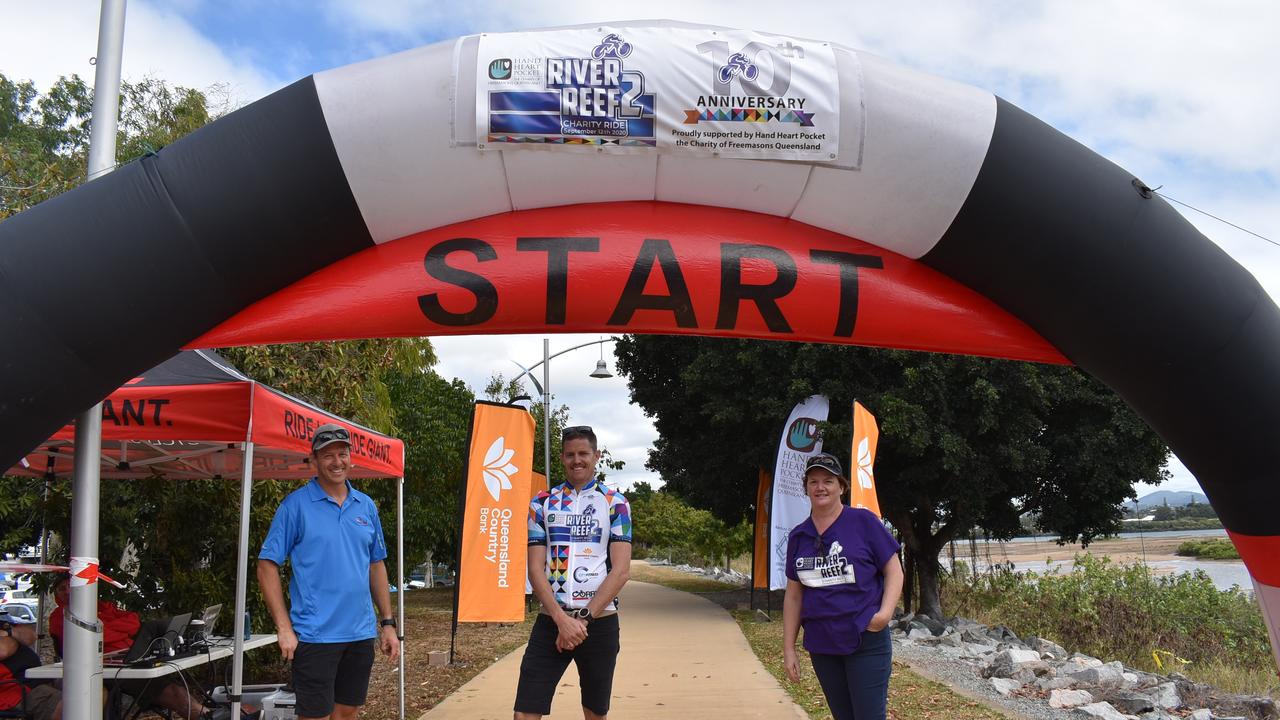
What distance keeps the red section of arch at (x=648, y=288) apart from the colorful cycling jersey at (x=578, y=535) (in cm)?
85

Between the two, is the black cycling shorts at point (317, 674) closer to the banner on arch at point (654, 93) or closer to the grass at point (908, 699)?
the banner on arch at point (654, 93)

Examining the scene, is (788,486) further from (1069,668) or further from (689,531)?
(689,531)

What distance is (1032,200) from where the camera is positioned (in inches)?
155

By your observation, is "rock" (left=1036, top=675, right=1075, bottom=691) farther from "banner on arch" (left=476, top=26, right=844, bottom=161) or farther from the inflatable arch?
"banner on arch" (left=476, top=26, right=844, bottom=161)

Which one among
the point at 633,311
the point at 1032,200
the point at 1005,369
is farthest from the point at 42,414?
the point at 1005,369

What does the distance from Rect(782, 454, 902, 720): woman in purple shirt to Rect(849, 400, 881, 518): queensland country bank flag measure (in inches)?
174

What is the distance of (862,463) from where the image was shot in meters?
9.12

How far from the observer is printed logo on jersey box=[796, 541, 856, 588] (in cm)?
422

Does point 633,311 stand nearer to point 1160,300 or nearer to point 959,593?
point 1160,300

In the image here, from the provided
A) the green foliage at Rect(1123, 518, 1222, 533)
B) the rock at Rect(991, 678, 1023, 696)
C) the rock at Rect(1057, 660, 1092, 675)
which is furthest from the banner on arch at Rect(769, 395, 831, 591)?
the green foliage at Rect(1123, 518, 1222, 533)

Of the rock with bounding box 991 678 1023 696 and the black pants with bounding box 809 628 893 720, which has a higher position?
the black pants with bounding box 809 628 893 720

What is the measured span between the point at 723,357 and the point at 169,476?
11.3 m

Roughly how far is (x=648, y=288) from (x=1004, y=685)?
21.8ft

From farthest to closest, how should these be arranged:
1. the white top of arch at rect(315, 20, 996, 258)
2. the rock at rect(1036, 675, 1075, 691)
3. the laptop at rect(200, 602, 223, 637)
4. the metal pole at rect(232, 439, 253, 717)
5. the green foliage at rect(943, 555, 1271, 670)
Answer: the green foliage at rect(943, 555, 1271, 670)
the rock at rect(1036, 675, 1075, 691)
the laptop at rect(200, 602, 223, 637)
the metal pole at rect(232, 439, 253, 717)
the white top of arch at rect(315, 20, 996, 258)
